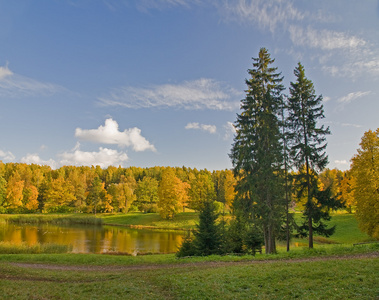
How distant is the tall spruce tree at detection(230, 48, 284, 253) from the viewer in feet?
66.3

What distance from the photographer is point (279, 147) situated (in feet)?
69.4

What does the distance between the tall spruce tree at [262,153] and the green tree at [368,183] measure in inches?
488

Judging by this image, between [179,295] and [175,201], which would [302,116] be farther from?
[175,201]

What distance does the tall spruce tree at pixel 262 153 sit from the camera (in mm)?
20203

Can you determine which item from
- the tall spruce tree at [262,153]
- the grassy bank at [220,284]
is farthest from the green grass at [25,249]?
the tall spruce tree at [262,153]

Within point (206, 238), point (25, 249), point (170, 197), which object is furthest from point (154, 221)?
point (206, 238)

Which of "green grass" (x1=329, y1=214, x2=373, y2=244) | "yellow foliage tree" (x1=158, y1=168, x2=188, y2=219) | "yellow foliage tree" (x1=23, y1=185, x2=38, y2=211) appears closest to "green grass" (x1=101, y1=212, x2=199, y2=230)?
"yellow foliage tree" (x1=158, y1=168, x2=188, y2=219)

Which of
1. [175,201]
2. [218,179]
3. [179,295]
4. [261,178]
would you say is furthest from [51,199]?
[179,295]

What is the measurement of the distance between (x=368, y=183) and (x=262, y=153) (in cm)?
1552

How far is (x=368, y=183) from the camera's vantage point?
2764 centimetres

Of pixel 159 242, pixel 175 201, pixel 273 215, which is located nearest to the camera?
pixel 273 215

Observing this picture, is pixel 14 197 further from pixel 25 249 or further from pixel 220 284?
pixel 220 284

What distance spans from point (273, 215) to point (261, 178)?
2.97m

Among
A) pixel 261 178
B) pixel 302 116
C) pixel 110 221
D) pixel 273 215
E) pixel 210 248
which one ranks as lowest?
pixel 110 221
